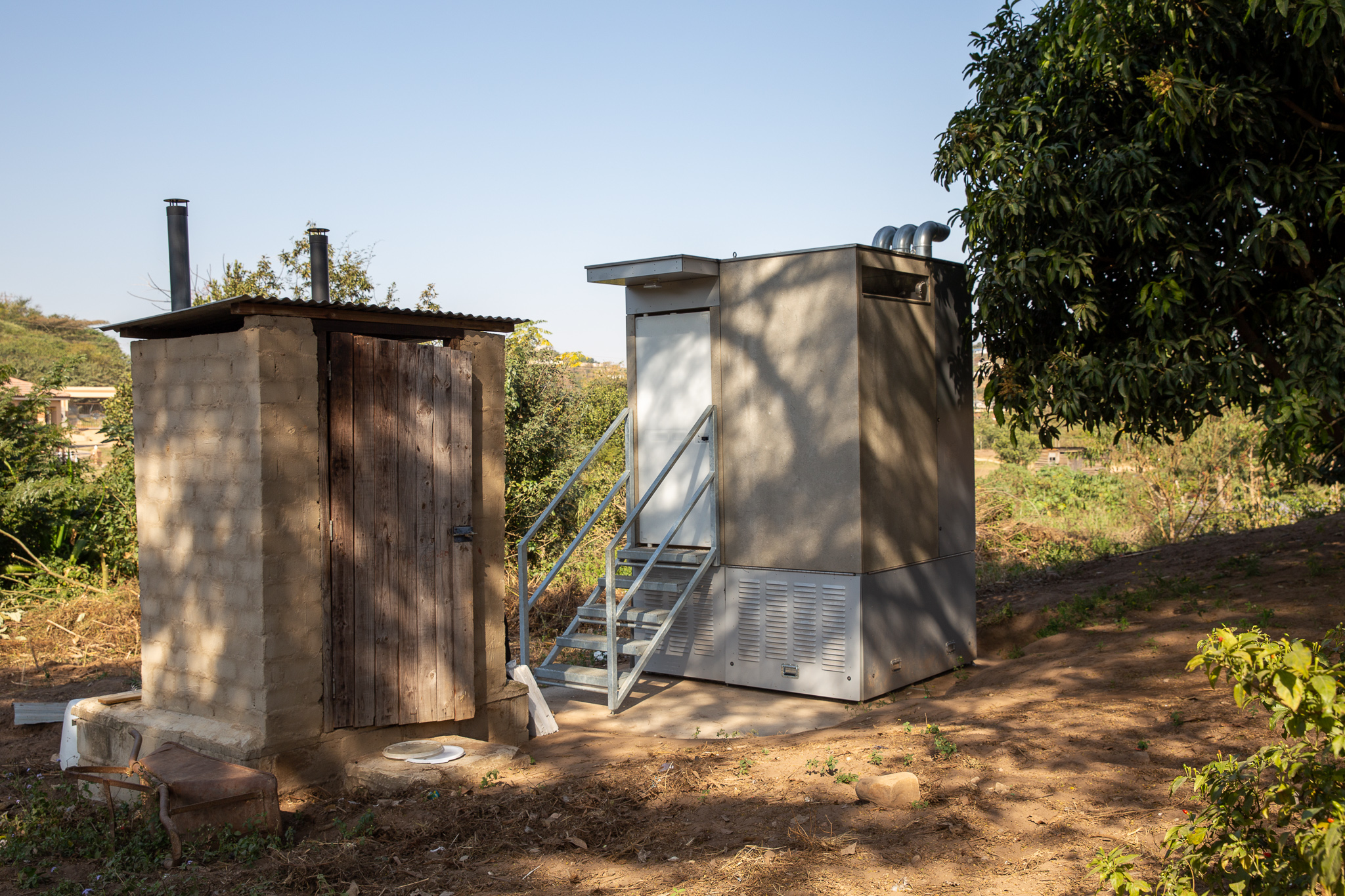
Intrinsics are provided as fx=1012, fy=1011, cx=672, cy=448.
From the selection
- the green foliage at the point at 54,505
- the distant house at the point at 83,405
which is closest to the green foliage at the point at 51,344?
the distant house at the point at 83,405

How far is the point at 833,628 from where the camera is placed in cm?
745

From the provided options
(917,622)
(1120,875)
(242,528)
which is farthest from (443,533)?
(1120,875)

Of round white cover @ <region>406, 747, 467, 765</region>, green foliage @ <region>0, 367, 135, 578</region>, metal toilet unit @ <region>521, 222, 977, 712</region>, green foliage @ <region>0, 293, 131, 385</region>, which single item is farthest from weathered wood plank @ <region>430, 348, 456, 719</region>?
green foliage @ <region>0, 293, 131, 385</region>

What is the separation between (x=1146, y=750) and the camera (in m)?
5.35

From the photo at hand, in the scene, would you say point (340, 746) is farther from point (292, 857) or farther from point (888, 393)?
point (888, 393)

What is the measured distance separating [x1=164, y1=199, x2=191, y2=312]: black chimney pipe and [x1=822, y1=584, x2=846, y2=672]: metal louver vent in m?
5.11

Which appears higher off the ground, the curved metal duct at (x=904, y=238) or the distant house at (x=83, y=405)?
the distant house at (x=83, y=405)

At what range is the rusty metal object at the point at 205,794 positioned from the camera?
4.71 m

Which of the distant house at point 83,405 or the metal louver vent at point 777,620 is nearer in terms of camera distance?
the metal louver vent at point 777,620

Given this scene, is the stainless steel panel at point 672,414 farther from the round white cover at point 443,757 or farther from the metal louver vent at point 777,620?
the round white cover at point 443,757

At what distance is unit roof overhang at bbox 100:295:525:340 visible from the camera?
5332 mm

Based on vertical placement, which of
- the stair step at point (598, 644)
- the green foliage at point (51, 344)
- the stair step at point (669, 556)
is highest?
the green foliage at point (51, 344)

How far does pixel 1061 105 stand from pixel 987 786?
16.6ft

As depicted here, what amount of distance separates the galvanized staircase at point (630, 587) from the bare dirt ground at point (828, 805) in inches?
31.1
